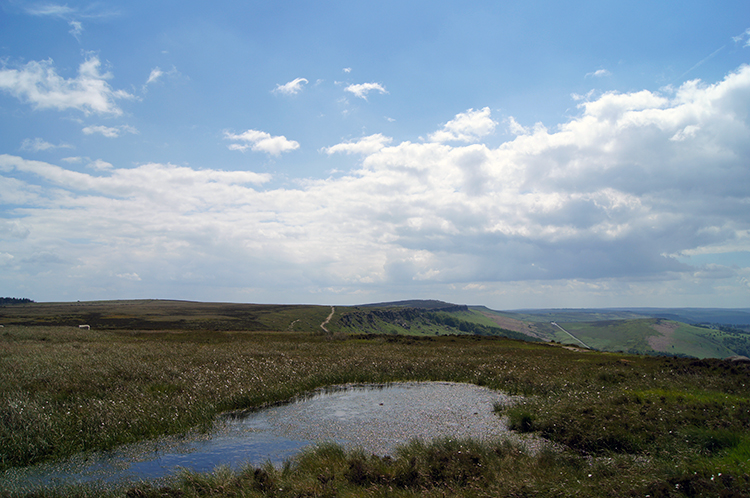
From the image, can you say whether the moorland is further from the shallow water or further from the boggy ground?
the shallow water

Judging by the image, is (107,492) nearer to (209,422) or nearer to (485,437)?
(209,422)

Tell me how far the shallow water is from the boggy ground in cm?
120

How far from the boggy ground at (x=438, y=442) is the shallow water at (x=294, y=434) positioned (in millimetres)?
1200

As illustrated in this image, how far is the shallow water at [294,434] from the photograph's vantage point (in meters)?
12.2

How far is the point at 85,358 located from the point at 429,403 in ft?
89.1

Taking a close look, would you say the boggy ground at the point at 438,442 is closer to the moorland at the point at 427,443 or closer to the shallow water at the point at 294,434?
the moorland at the point at 427,443

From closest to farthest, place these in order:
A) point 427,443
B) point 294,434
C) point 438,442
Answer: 1. point 438,442
2. point 427,443
3. point 294,434

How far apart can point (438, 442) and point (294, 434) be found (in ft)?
21.2

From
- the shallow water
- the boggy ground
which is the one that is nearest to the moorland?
the boggy ground

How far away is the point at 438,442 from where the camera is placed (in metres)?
13.1

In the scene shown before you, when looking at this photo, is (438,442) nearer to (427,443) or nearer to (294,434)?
(427,443)

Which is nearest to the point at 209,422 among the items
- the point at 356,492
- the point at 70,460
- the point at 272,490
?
the point at 70,460

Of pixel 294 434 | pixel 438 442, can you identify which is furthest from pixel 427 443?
pixel 294 434

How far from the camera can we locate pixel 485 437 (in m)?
14.9
